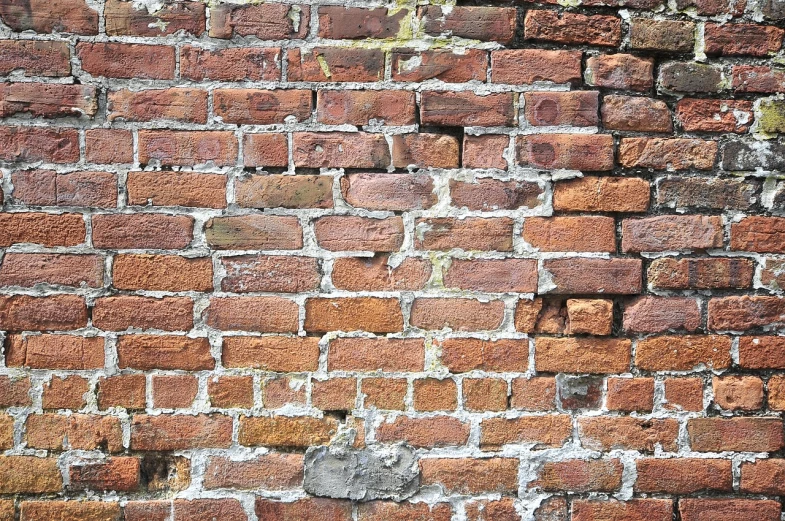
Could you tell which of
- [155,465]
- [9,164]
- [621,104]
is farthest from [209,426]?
[621,104]

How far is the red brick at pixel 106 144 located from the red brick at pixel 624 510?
1281 millimetres

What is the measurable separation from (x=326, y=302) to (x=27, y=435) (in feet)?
2.39

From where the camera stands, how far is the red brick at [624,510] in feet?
4.45

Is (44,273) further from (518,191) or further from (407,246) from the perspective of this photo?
(518,191)

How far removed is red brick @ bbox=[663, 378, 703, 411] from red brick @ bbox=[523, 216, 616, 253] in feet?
1.10

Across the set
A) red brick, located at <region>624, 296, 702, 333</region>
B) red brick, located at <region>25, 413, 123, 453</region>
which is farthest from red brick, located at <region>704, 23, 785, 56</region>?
red brick, located at <region>25, 413, 123, 453</region>

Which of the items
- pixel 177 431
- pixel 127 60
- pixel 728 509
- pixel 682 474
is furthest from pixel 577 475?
pixel 127 60

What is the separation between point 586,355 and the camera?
136cm

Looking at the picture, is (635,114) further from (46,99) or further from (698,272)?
(46,99)

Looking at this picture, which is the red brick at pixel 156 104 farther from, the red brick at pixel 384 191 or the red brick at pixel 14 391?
the red brick at pixel 14 391

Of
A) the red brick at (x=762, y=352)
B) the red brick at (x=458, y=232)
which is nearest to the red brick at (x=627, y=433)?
the red brick at (x=762, y=352)

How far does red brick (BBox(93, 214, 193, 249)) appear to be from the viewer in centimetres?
132

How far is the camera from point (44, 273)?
51.9 inches

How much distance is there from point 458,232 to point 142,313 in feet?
2.38
